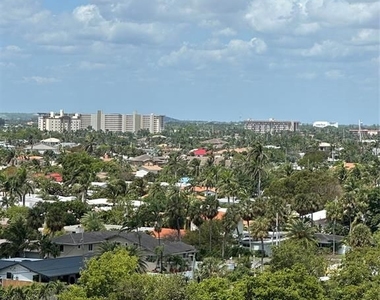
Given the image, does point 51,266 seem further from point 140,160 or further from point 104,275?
point 140,160

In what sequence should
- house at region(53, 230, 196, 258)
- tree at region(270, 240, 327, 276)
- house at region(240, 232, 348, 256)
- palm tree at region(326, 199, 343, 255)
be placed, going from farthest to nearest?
palm tree at region(326, 199, 343, 255) < house at region(240, 232, 348, 256) < house at region(53, 230, 196, 258) < tree at region(270, 240, 327, 276)

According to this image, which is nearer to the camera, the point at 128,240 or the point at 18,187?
the point at 128,240

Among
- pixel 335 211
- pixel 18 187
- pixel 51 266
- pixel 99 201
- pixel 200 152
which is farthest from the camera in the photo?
pixel 200 152

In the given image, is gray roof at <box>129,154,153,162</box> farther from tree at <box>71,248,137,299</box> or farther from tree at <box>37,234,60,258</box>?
tree at <box>71,248,137,299</box>

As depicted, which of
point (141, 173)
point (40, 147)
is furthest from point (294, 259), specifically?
point (40, 147)

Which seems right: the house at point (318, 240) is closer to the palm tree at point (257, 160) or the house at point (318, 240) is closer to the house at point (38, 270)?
the house at point (38, 270)

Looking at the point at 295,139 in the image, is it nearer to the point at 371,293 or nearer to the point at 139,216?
the point at 139,216

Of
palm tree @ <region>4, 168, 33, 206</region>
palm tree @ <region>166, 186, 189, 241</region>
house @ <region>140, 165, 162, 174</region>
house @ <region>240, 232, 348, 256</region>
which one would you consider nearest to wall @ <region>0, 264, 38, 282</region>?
palm tree @ <region>166, 186, 189, 241</region>
